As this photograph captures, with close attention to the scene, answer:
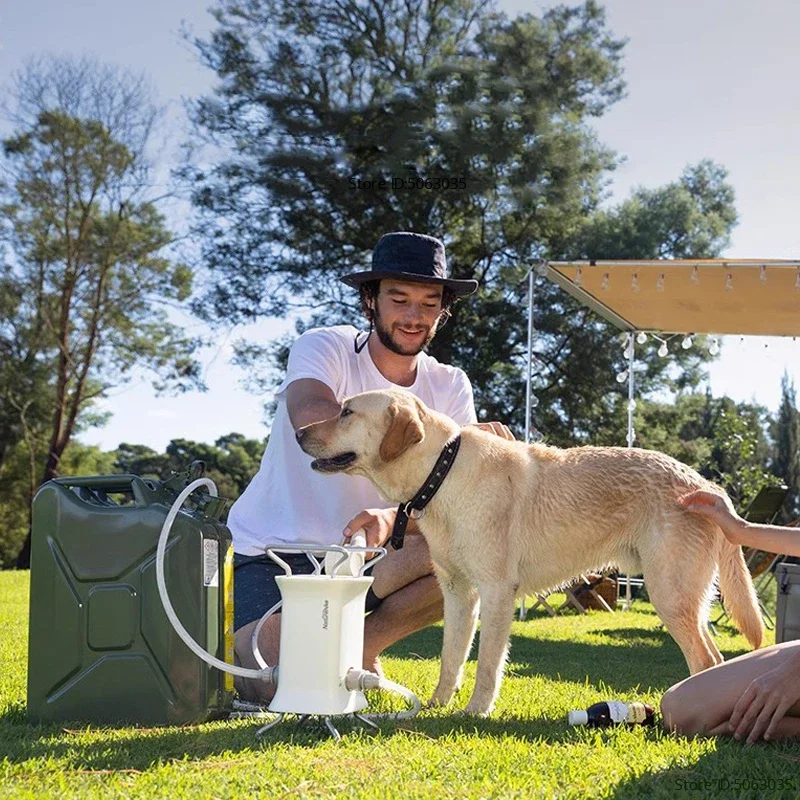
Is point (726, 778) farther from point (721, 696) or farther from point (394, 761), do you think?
point (394, 761)

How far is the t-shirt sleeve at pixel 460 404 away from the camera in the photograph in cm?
438

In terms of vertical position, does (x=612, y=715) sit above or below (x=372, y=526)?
below

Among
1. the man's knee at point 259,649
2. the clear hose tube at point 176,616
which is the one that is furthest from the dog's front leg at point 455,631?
the clear hose tube at point 176,616

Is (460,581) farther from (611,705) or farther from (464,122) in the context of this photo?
(464,122)

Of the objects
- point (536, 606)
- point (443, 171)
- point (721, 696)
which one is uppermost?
point (443, 171)

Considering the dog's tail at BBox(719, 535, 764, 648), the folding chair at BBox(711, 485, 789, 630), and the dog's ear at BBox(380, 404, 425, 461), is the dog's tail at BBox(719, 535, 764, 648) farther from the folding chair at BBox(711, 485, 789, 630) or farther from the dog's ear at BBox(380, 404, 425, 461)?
the folding chair at BBox(711, 485, 789, 630)

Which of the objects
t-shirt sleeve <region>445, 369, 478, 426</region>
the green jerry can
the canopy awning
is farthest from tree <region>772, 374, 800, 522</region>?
the green jerry can

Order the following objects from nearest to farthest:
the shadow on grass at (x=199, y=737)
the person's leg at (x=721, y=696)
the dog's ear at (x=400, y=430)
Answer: the shadow on grass at (x=199, y=737) < the person's leg at (x=721, y=696) < the dog's ear at (x=400, y=430)

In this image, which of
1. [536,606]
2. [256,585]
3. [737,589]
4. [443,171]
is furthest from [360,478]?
[443,171]

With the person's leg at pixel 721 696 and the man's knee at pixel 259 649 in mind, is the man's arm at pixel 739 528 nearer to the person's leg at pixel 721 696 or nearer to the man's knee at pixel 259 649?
the person's leg at pixel 721 696

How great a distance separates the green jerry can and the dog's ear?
2.31 feet

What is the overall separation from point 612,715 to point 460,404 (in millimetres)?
1607

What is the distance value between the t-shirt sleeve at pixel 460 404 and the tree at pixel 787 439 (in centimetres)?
2970

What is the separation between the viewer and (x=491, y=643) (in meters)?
3.47
